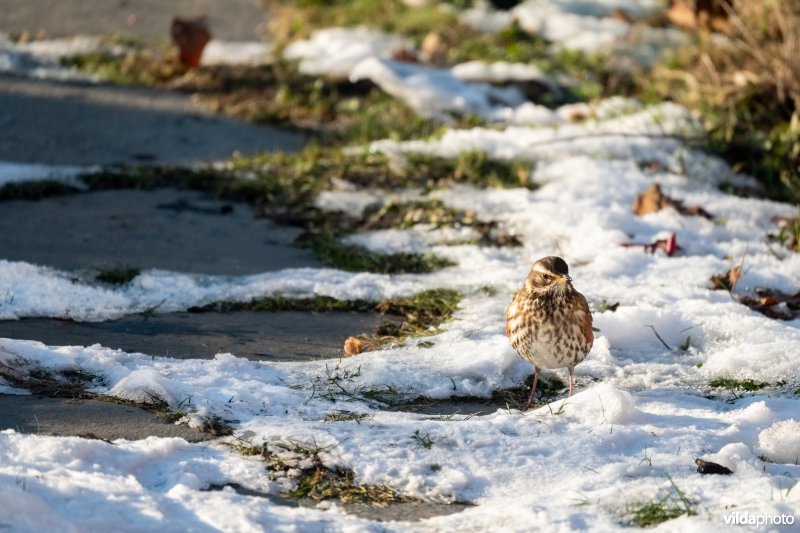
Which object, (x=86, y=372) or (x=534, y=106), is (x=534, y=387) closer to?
(x=86, y=372)

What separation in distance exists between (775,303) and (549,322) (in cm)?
193

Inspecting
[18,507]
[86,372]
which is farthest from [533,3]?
[18,507]

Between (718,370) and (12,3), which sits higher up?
(12,3)

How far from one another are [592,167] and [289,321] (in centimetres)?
308

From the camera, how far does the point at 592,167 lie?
8172 mm

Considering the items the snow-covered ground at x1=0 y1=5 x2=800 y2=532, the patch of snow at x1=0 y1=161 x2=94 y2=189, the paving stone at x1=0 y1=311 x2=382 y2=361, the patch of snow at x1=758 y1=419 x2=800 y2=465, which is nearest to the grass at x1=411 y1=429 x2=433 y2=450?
the snow-covered ground at x1=0 y1=5 x2=800 y2=532

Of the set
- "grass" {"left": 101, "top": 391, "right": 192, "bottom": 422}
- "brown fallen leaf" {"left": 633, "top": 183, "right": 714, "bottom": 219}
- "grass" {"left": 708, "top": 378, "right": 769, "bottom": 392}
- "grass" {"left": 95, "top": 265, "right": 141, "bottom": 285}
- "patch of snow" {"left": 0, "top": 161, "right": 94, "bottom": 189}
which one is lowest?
"grass" {"left": 708, "top": 378, "right": 769, "bottom": 392}

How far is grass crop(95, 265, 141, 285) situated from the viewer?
20.3ft

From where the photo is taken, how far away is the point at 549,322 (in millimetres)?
4938

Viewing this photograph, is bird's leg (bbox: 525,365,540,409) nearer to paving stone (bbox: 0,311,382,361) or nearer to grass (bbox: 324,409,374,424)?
grass (bbox: 324,409,374,424)

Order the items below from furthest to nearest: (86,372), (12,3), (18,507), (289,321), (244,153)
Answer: (12,3), (244,153), (289,321), (86,372), (18,507)

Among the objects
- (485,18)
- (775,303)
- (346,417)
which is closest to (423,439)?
(346,417)

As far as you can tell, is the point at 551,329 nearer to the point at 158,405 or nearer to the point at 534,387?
the point at 534,387

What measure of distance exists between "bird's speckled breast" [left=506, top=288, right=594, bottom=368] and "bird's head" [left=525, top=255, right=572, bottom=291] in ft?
0.13
